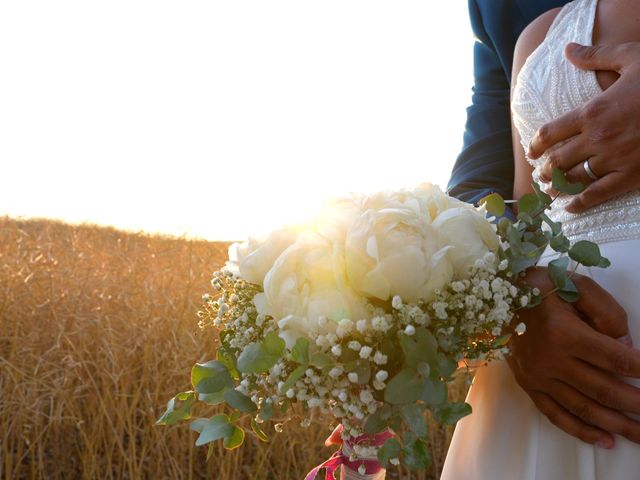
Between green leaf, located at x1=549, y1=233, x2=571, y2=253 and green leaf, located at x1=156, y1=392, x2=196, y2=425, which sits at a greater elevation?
green leaf, located at x1=549, y1=233, x2=571, y2=253

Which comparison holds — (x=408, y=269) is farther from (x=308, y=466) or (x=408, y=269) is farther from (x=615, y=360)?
(x=308, y=466)

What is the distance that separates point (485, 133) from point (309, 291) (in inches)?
41.8

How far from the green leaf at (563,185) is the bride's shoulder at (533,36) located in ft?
1.27

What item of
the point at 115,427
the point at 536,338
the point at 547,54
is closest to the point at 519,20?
the point at 547,54

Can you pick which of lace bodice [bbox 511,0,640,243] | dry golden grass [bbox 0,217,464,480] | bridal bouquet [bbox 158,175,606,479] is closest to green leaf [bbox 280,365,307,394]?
bridal bouquet [bbox 158,175,606,479]

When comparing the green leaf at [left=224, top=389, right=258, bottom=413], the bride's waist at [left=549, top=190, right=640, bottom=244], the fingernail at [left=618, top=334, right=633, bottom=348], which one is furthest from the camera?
the bride's waist at [left=549, top=190, right=640, bottom=244]

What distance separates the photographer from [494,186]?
1.80 metres

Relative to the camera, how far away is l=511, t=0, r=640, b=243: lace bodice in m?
1.26

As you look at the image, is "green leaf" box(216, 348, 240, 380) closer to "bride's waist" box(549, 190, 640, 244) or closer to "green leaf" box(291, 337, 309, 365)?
"green leaf" box(291, 337, 309, 365)

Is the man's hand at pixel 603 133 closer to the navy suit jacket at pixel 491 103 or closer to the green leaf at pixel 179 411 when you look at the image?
the navy suit jacket at pixel 491 103

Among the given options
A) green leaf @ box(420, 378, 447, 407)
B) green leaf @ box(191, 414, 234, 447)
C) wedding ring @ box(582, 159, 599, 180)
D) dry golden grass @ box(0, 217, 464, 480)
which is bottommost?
dry golden grass @ box(0, 217, 464, 480)

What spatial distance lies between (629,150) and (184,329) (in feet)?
9.30

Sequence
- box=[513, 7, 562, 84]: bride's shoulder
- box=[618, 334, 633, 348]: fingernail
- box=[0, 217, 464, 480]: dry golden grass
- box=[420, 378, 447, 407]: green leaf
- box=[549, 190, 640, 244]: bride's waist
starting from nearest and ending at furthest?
box=[420, 378, 447, 407]: green leaf
box=[618, 334, 633, 348]: fingernail
box=[549, 190, 640, 244]: bride's waist
box=[513, 7, 562, 84]: bride's shoulder
box=[0, 217, 464, 480]: dry golden grass

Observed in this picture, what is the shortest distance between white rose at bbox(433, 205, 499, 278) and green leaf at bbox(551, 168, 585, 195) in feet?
0.87
